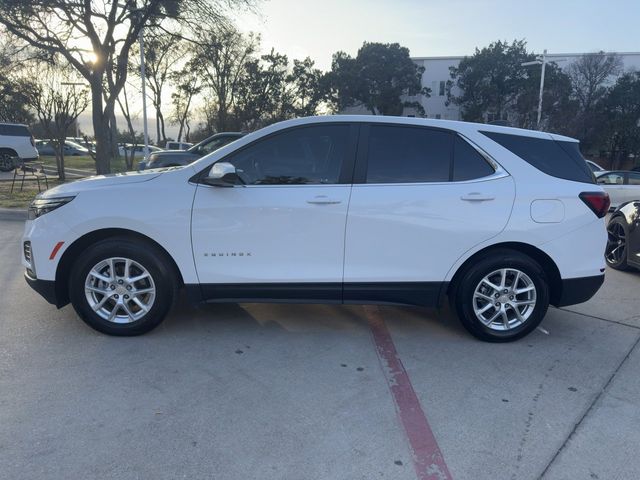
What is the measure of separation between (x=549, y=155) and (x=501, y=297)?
1255mm

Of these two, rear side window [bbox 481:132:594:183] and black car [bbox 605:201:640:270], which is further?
black car [bbox 605:201:640:270]

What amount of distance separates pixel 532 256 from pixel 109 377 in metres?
3.42

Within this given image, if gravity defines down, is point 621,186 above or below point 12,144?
below

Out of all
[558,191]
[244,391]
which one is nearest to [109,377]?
[244,391]

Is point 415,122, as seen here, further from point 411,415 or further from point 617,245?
point 617,245

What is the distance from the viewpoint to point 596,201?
4.04m

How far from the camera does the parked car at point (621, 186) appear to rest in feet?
42.0

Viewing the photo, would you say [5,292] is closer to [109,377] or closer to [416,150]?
[109,377]

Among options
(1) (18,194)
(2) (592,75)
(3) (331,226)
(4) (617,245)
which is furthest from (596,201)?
(2) (592,75)

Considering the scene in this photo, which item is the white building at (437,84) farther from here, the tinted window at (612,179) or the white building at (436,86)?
the tinted window at (612,179)

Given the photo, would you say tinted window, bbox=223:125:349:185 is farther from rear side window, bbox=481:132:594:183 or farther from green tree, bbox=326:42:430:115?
green tree, bbox=326:42:430:115

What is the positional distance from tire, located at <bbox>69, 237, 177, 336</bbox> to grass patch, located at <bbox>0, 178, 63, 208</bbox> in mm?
8473

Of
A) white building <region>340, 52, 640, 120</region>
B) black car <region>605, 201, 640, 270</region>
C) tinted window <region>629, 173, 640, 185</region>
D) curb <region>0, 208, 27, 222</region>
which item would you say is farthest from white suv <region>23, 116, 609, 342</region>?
white building <region>340, 52, 640, 120</region>

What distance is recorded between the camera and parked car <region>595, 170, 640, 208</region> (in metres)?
12.8
